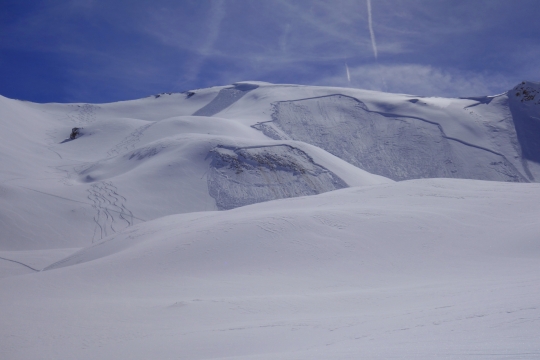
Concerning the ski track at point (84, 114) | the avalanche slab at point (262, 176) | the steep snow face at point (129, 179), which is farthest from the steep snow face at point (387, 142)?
the ski track at point (84, 114)

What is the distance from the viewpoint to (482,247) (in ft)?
40.8

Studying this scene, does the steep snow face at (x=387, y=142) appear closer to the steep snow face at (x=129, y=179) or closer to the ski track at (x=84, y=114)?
the steep snow face at (x=129, y=179)

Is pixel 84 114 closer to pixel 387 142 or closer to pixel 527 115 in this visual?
pixel 387 142

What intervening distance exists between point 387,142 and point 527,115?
1832cm

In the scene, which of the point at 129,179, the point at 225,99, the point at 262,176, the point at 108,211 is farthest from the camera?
the point at 225,99

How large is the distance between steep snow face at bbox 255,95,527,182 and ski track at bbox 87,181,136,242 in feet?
68.5

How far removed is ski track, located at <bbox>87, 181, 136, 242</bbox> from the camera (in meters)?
24.0

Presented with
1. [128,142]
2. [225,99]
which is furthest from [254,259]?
[225,99]

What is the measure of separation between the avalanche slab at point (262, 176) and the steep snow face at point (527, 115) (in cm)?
2560

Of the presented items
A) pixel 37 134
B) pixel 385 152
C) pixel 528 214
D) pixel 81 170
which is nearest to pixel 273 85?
pixel 385 152

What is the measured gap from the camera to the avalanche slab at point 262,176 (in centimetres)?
2831

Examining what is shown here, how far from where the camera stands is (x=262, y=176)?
29.8 metres

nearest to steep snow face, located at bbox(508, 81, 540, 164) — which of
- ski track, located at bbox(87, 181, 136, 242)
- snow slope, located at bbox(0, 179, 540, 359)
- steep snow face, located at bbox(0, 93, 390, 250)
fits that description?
steep snow face, located at bbox(0, 93, 390, 250)

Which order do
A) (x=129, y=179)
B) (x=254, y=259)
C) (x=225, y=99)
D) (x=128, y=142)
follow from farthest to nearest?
(x=225, y=99)
(x=128, y=142)
(x=129, y=179)
(x=254, y=259)
